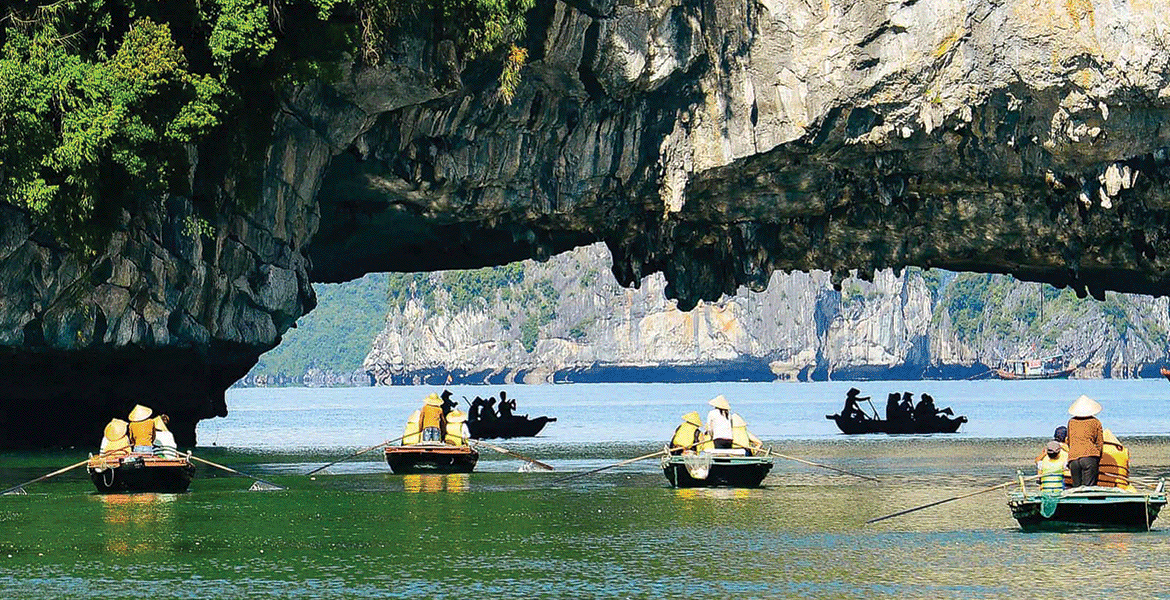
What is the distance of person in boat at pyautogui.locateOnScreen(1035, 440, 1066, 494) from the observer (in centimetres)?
2256

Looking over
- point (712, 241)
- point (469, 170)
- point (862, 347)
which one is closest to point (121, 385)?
point (469, 170)

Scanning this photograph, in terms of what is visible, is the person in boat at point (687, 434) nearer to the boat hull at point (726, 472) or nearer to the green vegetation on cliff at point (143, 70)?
the boat hull at point (726, 472)

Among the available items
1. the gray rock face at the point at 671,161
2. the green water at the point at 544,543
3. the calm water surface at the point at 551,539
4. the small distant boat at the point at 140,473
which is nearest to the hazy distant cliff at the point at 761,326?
the gray rock face at the point at 671,161

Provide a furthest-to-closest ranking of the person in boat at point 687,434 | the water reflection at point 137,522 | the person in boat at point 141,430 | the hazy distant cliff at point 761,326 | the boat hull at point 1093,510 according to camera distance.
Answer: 1. the hazy distant cliff at point 761,326
2. the person in boat at point 687,434
3. the person in boat at point 141,430
4. the boat hull at point 1093,510
5. the water reflection at point 137,522

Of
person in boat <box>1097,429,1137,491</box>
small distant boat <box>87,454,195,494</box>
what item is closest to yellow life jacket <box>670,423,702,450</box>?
small distant boat <box>87,454,195,494</box>

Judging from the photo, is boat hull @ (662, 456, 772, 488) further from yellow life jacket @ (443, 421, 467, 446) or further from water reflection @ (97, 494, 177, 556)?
water reflection @ (97, 494, 177, 556)

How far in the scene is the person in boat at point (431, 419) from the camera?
3622 cm

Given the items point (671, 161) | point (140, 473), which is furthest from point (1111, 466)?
point (671, 161)

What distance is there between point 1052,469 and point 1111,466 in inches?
32.1

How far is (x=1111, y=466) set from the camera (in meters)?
22.5

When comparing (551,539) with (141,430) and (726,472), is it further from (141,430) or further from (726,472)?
(141,430)

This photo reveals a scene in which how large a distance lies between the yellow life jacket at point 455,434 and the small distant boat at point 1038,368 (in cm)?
13961

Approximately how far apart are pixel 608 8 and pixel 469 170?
5013 millimetres

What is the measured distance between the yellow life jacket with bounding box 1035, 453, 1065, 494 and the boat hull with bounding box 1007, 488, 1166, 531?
9.1 inches
